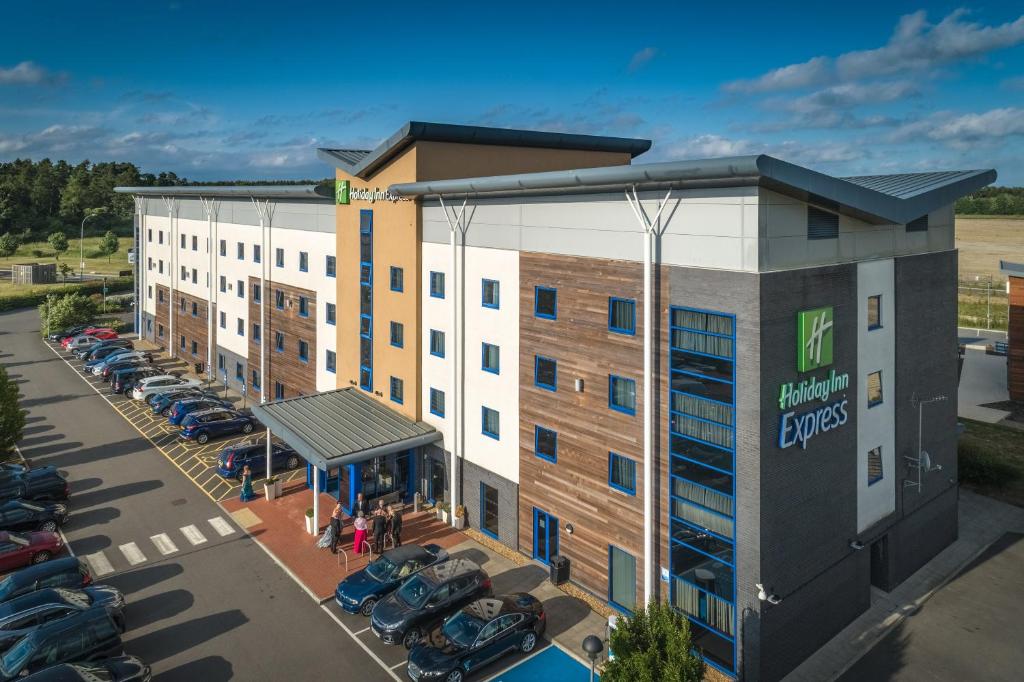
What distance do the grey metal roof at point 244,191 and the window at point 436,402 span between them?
40.6ft

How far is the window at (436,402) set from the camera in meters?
27.1

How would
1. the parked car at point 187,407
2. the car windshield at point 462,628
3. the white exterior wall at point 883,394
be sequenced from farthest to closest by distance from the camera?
the parked car at point 187,407
the white exterior wall at point 883,394
the car windshield at point 462,628

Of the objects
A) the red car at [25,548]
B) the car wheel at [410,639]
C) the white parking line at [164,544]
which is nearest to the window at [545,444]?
the car wheel at [410,639]

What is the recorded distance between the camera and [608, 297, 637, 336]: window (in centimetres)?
1931

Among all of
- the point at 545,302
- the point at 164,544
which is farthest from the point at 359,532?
the point at 545,302

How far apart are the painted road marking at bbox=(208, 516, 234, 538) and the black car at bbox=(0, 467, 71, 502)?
649 cm

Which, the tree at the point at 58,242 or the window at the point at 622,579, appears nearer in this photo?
the window at the point at 622,579

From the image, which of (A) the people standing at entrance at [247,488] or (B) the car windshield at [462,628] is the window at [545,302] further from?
(A) the people standing at entrance at [247,488]

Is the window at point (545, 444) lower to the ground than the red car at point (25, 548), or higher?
higher

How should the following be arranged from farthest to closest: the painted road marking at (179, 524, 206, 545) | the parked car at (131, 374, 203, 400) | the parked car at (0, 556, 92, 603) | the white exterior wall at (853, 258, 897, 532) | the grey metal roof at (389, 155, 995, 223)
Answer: the parked car at (131, 374, 203, 400)
the painted road marking at (179, 524, 206, 545)
the parked car at (0, 556, 92, 603)
the white exterior wall at (853, 258, 897, 532)
the grey metal roof at (389, 155, 995, 223)

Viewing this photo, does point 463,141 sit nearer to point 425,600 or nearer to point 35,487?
point 425,600

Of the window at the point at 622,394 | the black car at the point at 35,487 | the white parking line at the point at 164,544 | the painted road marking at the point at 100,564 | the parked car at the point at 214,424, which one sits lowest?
the painted road marking at the point at 100,564

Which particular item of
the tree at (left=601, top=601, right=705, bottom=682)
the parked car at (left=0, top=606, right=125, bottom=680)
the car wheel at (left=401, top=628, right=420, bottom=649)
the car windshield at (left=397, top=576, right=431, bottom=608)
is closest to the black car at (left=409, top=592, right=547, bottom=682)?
the car wheel at (left=401, top=628, right=420, bottom=649)

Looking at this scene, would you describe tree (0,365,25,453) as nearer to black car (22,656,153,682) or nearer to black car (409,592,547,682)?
black car (22,656,153,682)
